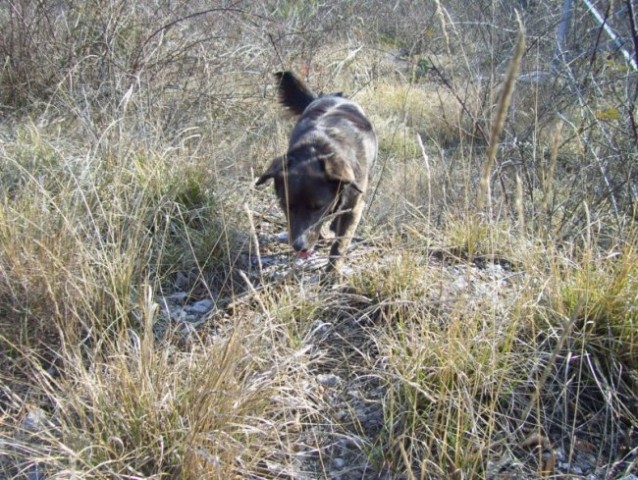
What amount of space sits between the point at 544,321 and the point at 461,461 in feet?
2.48

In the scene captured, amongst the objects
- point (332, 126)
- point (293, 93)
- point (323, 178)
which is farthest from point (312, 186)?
point (293, 93)

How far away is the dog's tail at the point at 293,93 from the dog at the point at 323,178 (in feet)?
2.84

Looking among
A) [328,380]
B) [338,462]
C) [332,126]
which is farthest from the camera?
[332,126]

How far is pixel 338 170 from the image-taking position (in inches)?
134

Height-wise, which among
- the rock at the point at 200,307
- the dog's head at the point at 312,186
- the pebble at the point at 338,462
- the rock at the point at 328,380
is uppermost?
the dog's head at the point at 312,186

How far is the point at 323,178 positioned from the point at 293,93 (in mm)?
2088

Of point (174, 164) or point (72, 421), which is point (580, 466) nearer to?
point (72, 421)

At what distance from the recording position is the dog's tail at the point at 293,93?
5121 millimetres

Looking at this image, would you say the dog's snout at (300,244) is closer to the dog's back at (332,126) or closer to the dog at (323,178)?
the dog at (323,178)

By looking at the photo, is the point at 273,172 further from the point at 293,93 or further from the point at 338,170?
the point at 293,93

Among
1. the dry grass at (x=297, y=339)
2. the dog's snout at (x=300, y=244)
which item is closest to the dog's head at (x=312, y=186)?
the dog's snout at (x=300, y=244)

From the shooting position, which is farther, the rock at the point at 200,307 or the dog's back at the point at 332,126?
the dog's back at the point at 332,126

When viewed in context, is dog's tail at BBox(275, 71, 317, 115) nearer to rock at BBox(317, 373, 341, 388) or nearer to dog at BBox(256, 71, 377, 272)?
dog at BBox(256, 71, 377, 272)

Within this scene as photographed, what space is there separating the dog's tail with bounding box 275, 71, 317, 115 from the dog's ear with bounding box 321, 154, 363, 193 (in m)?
1.90
